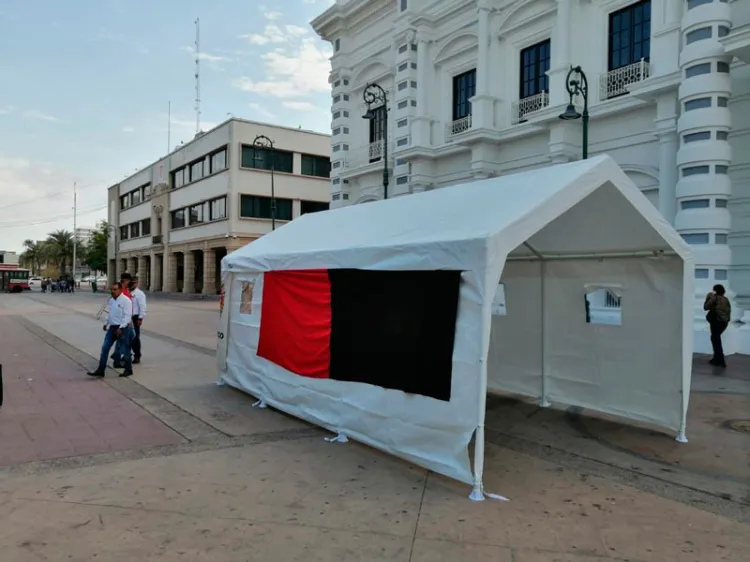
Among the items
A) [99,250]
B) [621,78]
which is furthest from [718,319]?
[99,250]

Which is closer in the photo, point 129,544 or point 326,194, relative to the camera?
point 129,544

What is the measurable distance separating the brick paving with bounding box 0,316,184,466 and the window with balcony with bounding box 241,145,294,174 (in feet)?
116

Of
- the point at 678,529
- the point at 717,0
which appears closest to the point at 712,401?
the point at 678,529

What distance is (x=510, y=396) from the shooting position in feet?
29.6

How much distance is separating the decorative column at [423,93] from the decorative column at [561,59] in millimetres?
6162

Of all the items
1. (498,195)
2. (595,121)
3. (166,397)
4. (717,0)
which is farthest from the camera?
(595,121)

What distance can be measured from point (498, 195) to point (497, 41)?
57.6ft

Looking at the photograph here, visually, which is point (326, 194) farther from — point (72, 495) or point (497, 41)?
point (72, 495)

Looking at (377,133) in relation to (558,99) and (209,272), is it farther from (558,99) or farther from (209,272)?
(209,272)

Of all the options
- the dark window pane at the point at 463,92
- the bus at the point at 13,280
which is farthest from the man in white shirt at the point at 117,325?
the bus at the point at 13,280

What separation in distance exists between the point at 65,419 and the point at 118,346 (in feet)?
11.6

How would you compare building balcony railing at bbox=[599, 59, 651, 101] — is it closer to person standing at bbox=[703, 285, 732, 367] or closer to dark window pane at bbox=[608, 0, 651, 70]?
dark window pane at bbox=[608, 0, 651, 70]

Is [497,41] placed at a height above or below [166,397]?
above

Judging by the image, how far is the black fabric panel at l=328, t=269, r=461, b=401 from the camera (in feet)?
17.6
